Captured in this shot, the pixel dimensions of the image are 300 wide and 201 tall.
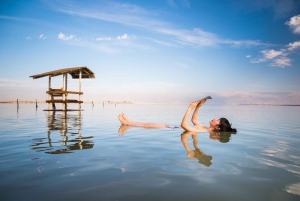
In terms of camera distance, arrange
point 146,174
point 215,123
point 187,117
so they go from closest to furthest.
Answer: point 146,174 → point 187,117 → point 215,123

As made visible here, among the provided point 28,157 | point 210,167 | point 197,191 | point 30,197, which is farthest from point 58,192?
point 210,167

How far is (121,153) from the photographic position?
4418 mm

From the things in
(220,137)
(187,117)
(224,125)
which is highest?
(187,117)

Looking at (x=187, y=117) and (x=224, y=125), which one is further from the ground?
(x=187, y=117)

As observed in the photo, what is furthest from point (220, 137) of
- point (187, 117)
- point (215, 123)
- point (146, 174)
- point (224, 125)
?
point (146, 174)

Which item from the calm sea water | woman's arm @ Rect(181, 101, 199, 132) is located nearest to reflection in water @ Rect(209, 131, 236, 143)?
woman's arm @ Rect(181, 101, 199, 132)

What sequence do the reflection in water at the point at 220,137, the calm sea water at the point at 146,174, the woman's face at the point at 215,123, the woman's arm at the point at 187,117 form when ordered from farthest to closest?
the woman's face at the point at 215,123, the woman's arm at the point at 187,117, the reflection in water at the point at 220,137, the calm sea water at the point at 146,174

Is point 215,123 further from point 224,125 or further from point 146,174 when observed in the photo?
point 146,174

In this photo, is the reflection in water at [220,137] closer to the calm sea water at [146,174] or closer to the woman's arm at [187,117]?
the woman's arm at [187,117]

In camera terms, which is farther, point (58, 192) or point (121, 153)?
point (121, 153)

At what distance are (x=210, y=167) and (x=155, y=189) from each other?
56.4 inches

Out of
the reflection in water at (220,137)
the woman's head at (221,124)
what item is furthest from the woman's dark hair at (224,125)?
the reflection in water at (220,137)

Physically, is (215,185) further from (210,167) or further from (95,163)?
(95,163)

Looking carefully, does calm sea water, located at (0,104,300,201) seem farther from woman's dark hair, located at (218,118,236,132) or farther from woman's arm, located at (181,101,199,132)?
woman's dark hair, located at (218,118,236,132)
